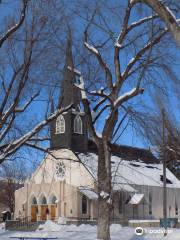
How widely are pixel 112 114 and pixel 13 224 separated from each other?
80.2 feet

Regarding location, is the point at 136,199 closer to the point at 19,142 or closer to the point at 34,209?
the point at 34,209

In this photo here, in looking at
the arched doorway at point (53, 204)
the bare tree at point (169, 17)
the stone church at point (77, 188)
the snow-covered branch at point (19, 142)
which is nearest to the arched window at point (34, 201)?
the stone church at point (77, 188)

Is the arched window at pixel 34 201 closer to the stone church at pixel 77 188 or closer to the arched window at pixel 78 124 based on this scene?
the stone church at pixel 77 188

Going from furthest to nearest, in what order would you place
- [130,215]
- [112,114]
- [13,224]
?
[130,215]
[13,224]
[112,114]

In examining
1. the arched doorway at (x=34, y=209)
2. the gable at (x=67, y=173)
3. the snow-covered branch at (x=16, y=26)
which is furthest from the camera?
the arched doorway at (x=34, y=209)

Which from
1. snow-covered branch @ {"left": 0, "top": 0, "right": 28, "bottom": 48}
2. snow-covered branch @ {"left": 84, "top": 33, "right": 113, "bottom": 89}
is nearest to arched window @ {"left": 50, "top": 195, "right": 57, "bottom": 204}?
snow-covered branch @ {"left": 84, "top": 33, "right": 113, "bottom": 89}

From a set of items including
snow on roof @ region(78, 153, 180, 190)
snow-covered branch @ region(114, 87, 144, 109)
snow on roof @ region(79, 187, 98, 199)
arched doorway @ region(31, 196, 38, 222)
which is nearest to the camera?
snow-covered branch @ region(114, 87, 144, 109)

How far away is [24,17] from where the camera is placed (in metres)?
17.3

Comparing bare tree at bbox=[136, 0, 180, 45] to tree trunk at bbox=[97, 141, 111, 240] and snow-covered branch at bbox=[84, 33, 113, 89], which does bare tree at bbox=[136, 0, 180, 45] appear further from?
tree trunk at bbox=[97, 141, 111, 240]

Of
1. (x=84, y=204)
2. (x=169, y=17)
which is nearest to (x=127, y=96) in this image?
(x=169, y=17)

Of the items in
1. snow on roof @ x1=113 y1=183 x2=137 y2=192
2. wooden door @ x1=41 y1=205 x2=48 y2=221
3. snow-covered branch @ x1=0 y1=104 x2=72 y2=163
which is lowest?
wooden door @ x1=41 y1=205 x2=48 y2=221

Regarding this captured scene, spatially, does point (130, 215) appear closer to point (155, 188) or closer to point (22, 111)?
point (155, 188)

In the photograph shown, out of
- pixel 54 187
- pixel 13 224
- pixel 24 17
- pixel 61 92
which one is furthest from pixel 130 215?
pixel 24 17

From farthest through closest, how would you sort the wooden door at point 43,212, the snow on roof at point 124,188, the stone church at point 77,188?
the wooden door at point 43,212
the snow on roof at point 124,188
the stone church at point 77,188
